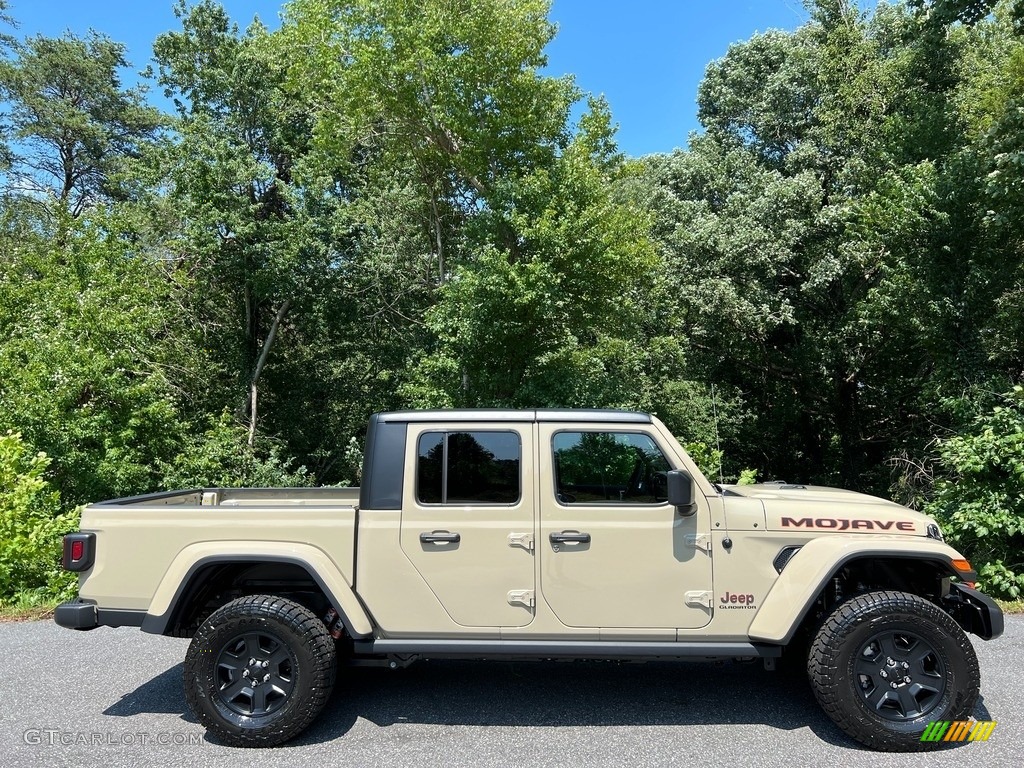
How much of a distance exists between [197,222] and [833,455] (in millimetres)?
19060

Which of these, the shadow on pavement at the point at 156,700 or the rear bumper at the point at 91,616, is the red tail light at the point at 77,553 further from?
the shadow on pavement at the point at 156,700

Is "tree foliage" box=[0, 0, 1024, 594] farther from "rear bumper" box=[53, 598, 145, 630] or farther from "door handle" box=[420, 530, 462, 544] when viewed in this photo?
"rear bumper" box=[53, 598, 145, 630]

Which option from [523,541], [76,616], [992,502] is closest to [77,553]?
[76,616]

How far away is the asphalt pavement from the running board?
43 centimetres

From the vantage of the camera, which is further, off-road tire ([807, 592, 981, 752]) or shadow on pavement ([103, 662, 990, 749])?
shadow on pavement ([103, 662, 990, 749])

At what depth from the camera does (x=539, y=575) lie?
378 cm

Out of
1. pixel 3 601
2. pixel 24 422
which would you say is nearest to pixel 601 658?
pixel 3 601

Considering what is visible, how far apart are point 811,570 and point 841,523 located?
35cm

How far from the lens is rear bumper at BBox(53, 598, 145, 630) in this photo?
12.3 feet

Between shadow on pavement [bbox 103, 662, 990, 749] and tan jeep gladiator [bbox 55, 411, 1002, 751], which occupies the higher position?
tan jeep gladiator [bbox 55, 411, 1002, 751]

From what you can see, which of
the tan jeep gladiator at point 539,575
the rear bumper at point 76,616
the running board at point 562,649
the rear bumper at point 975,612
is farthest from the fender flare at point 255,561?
the rear bumper at point 975,612

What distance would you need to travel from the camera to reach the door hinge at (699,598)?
147 inches

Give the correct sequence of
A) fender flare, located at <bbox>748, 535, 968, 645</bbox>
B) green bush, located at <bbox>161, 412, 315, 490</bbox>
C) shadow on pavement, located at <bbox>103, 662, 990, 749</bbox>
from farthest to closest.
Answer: green bush, located at <bbox>161, 412, 315, 490</bbox>, shadow on pavement, located at <bbox>103, 662, 990, 749</bbox>, fender flare, located at <bbox>748, 535, 968, 645</bbox>

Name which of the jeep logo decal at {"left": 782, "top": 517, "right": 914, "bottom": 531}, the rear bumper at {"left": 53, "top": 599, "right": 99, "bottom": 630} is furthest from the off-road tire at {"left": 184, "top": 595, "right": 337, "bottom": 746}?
the jeep logo decal at {"left": 782, "top": 517, "right": 914, "bottom": 531}
